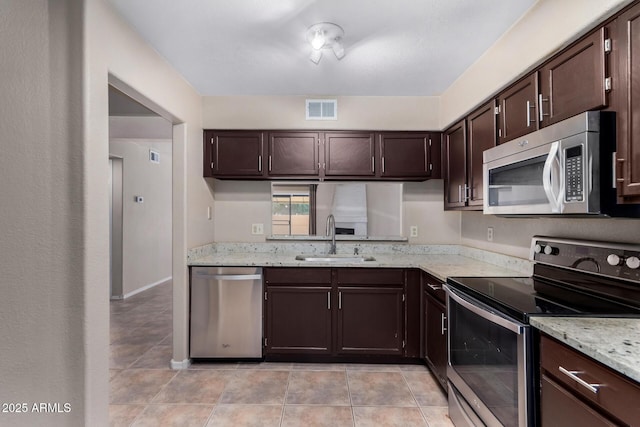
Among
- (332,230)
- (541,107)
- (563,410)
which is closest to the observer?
(563,410)

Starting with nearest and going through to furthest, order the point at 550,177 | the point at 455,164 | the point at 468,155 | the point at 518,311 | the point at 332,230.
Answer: the point at 518,311 < the point at 550,177 < the point at 468,155 < the point at 455,164 < the point at 332,230

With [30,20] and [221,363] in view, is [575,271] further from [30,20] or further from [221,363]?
[30,20]

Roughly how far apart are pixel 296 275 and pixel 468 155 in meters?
1.69

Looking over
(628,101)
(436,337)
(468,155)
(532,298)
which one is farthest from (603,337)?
(468,155)

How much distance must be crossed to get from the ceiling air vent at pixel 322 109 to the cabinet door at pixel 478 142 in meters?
1.19

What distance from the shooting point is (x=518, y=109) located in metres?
1.90

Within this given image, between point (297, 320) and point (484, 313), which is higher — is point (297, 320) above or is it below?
below

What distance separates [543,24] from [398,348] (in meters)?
2.39

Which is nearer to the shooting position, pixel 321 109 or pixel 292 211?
pixel 321 109

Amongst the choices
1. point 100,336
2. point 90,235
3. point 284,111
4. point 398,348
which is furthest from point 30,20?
point 398,348

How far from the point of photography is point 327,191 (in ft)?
10.8

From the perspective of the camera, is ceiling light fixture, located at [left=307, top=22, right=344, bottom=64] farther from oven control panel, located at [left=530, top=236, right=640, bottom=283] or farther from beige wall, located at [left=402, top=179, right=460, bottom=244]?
oven control panel, located at [left=530, top=236, right=640, bottom=283]

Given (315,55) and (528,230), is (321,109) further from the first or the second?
(528,230)

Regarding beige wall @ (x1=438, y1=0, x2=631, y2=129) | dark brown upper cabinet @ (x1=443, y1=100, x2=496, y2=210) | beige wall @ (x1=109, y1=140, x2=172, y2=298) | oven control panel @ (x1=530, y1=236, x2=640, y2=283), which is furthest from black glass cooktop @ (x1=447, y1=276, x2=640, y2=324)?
A: beige wall @ (x1=109, y1=140, x2=172, y2=298)
